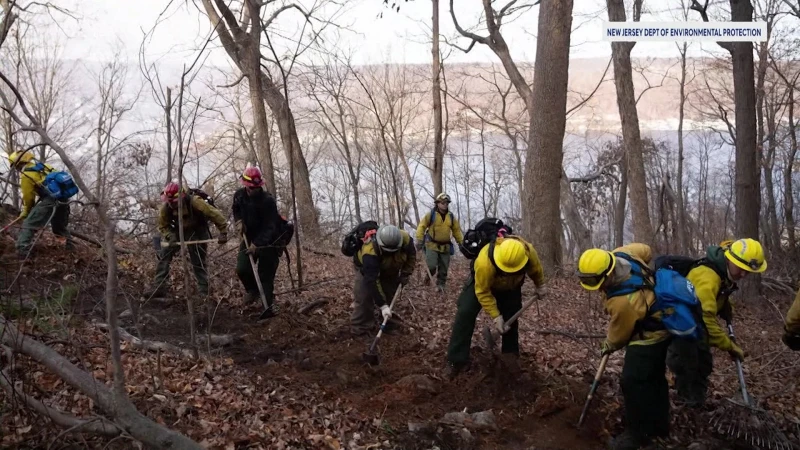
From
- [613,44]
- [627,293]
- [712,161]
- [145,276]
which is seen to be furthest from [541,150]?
[712,161]

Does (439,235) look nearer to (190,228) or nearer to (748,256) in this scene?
(190,228)

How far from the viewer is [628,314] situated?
4.33 m

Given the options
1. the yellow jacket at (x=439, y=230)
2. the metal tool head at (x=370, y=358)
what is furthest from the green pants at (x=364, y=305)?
the yellow jacket at (x=439, y=230)

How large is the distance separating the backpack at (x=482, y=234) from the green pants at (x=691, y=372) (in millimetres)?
1891

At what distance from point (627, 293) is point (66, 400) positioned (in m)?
4.30

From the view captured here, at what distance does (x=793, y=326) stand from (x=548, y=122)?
246 inches

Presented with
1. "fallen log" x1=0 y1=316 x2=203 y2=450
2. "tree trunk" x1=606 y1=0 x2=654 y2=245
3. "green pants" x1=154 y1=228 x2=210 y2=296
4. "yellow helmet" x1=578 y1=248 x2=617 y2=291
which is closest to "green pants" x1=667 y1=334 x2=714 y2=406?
"yellow helmet" x1=578 y1=248 x2=617 y2=291

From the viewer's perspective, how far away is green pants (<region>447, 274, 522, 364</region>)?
570 cm

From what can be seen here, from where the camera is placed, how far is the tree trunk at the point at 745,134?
10453 mm

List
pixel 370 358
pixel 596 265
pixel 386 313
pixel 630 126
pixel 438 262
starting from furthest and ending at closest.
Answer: pixel 630 126 → pixel 438 262 → pixel 386 313 → pixel 370 358 → pixel 596 265

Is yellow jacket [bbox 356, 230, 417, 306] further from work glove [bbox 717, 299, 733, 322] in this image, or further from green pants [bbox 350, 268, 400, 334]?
work glove [bbox 717, 299, 733, 322]

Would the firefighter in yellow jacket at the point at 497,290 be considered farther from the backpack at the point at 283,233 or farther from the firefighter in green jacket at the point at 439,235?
the firefighter in green jacket at the point at 439,235

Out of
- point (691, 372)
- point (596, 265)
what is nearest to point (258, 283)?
point (596, 265)

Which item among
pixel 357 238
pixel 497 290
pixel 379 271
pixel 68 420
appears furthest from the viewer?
pixel 357 238
